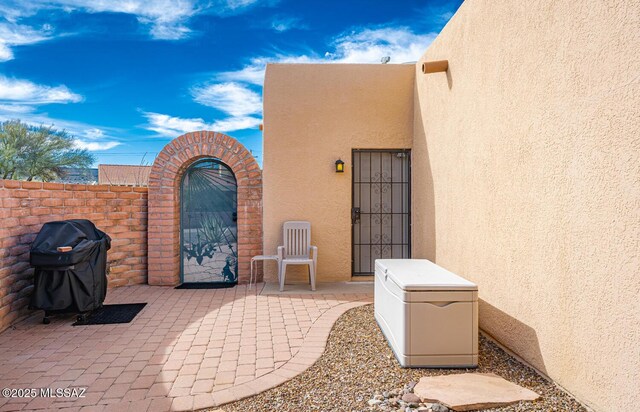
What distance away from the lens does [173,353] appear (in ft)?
12.1

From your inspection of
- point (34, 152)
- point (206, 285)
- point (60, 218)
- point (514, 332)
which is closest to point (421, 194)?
point (514, 332)

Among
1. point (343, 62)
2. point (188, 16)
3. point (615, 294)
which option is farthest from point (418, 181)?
point (188, 16)

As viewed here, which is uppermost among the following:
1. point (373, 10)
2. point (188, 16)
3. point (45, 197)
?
point (188, 16)

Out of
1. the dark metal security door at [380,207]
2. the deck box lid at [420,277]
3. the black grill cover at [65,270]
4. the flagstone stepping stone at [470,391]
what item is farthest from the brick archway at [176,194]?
the flagstone stepping stone at [470,391]

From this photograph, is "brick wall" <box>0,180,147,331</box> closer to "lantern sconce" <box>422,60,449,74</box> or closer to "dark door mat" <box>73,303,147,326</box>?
"dark door mat" <box>73,303,147,326</box>

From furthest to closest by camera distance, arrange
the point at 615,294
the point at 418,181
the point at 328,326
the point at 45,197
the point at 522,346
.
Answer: the point at 418,181
the point at 45,197
the point at 328,326
the point at 522,346
the point at 615,294

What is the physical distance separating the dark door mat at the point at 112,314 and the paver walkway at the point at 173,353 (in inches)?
5.7

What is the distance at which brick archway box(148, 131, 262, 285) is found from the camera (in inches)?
264

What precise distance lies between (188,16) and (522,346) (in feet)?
33.1

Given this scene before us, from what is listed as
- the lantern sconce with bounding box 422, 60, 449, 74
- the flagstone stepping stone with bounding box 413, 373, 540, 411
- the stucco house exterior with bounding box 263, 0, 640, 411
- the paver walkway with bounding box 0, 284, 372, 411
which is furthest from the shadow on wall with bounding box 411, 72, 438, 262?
the flagstone stepping stone with bounding box 413, 373, 540, 411

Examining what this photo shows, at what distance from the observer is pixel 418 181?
20.9 feet

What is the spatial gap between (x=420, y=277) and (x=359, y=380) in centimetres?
111

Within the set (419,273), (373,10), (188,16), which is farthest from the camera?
(188,16)

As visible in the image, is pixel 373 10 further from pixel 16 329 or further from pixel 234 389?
pixel 16 329
